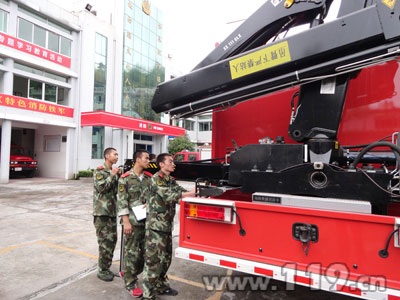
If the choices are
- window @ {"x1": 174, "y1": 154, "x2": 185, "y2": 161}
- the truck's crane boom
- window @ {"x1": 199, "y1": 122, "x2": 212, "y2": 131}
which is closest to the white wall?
window @ {"x1": 174, "y1": 154, "x2": 185, "y2": 161}

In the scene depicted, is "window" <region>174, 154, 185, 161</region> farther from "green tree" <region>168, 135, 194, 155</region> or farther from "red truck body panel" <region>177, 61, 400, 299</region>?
"red truck body panel" <region>177, 61, 400, 299</region>

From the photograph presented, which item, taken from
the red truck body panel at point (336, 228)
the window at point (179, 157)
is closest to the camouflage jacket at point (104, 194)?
the red truck body panel at point (336, 228)

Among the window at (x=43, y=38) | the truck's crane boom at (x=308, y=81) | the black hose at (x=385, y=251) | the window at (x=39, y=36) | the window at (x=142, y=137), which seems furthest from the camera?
the window at (x=142, y=137)

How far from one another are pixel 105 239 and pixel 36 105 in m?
15.1

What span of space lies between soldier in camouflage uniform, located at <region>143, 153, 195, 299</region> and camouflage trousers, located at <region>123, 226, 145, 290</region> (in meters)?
0.24

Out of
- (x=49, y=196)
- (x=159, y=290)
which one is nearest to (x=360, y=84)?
(x=159, y=290)

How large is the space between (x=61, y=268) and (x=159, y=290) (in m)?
1.60

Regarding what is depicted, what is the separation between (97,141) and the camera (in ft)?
63.6

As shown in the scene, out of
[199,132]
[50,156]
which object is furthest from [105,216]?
[199,132]

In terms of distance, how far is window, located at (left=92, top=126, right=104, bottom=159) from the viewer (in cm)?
1920

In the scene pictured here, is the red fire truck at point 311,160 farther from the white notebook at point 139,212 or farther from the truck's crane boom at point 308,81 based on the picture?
the white notebook at point 139,212

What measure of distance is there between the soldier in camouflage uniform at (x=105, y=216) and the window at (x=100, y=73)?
17.0m

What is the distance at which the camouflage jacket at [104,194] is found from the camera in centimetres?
363

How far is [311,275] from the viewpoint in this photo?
80.1 inches
